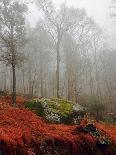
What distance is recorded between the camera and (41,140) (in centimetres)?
1384

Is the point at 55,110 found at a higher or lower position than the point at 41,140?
higher

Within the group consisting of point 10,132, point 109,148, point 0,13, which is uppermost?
point 0,13

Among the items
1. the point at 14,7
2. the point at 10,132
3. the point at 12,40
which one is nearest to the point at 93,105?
the point at 12,40

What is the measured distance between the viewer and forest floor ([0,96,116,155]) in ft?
41.5

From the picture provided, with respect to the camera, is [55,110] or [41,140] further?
[55,110]

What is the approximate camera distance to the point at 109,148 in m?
16.0

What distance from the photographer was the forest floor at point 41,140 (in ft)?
41.5

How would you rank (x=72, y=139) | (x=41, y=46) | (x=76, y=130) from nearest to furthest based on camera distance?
(x=72, y=139), (x=76, y=130), (x=41, y=46)

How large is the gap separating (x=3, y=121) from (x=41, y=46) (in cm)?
3139

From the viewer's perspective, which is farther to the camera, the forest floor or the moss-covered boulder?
the moss-covered boulder

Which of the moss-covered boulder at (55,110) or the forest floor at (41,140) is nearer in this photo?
the forest floor at (41,140)

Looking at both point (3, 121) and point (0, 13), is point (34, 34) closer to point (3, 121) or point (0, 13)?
point (0, 13)

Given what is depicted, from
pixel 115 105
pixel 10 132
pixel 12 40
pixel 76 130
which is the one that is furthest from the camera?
pixel 115 105

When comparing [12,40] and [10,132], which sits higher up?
[12,40]
